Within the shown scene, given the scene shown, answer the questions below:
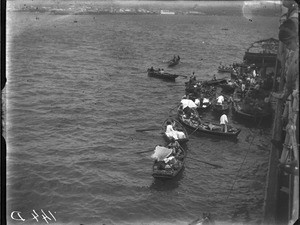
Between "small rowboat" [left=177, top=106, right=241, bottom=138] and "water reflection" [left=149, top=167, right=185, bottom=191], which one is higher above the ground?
"small rowboat" [left=177, top=106, right=241, bottom=138]

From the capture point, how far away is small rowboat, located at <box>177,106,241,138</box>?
40.5 m

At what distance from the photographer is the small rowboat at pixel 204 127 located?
4050cm

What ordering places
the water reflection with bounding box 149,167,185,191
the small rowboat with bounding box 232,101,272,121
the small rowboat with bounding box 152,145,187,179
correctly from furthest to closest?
the small rowboat with bounding box 232,101,272,121
the water reflection with bounding box 149,167,185,191
the small rowboat with bounding box 152,145,187,179

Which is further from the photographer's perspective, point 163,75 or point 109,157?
point 163,75

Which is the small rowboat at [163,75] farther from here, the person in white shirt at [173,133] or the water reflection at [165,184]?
the water reflection at [165,184]

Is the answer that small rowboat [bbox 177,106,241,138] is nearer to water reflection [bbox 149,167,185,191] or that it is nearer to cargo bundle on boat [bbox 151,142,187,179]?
cargo bundle on boat [bbox 151,142,187,179]

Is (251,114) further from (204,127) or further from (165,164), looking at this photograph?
(165,164)

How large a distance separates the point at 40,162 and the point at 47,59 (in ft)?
179

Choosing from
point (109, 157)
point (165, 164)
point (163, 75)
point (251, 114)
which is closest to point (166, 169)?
point (165, 164)

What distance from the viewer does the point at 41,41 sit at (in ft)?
368

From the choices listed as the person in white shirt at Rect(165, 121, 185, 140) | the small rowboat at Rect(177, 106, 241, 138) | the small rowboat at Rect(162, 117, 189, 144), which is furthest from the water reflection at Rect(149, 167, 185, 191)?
the small rowboat at Rect(177, 106, 241, 138)

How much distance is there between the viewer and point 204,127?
42.2 meters

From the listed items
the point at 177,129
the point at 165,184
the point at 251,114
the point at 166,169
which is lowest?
the point at 165,184

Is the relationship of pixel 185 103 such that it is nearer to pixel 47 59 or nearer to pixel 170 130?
pixel 170 130
